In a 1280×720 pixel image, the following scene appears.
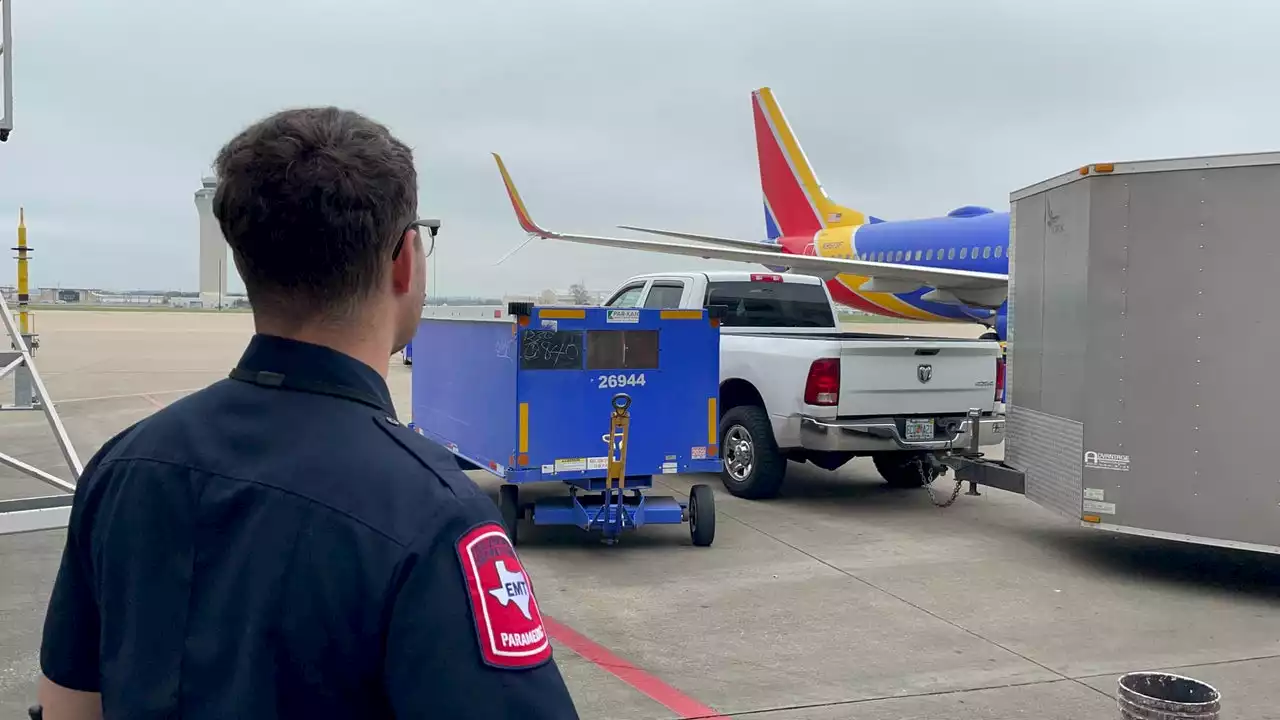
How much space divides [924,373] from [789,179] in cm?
1811

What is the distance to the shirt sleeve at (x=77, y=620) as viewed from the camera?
143 cm

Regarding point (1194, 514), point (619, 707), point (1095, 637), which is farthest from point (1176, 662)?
point (619, 707)

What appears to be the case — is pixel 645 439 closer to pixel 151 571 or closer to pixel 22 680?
pixel 22 680

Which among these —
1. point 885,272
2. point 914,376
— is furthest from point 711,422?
point 885,272

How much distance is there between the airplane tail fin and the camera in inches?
1033

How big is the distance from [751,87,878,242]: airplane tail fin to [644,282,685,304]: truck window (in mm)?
15562

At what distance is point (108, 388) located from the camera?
19812mm

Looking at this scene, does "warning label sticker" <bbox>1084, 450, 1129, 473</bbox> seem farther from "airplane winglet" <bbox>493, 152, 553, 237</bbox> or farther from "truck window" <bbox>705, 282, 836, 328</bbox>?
"airplane winglet" <bbox>493, 152, 553, 237</bbox>

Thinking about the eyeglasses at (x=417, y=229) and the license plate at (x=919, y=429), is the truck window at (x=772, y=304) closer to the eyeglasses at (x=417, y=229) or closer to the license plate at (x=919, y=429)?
→ the license plate at (x=919, y=429)

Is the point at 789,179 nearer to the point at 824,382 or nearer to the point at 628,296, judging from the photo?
the point at 628,296

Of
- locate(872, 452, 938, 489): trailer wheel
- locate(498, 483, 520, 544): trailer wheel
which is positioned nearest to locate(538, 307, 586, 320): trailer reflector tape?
locate(498, 483, 520, 544): trailer wheel

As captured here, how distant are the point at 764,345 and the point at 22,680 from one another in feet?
21.0

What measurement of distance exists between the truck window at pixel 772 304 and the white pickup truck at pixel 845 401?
51 cm

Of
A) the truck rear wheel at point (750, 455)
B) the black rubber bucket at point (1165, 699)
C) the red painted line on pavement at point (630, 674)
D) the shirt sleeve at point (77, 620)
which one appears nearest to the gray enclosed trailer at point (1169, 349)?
the truck rear wheel at point (750, 455)
